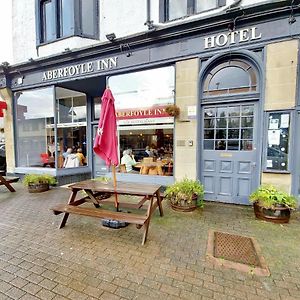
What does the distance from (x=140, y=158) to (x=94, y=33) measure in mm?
4285

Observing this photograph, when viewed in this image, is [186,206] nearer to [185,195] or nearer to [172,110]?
[185,195]

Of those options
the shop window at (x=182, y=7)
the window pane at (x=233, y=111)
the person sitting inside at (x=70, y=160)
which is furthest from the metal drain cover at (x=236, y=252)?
the person sitting inside at (x=70, y=160)

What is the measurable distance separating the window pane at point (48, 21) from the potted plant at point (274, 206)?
8.16 m

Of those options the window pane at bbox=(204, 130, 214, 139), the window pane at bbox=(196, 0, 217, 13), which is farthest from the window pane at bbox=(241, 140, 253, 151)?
the window pane at bbox=(196, 0, 217, 13)

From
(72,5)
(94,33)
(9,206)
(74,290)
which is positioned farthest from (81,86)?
(74,290)

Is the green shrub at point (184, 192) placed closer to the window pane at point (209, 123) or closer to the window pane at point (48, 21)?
the window pane at point (209, 123)

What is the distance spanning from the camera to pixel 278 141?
4.68 m

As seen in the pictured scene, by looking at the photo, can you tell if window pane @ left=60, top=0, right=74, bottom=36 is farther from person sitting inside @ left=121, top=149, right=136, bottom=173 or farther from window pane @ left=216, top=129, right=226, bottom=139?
window pane @ left=216, top=129, right=226, bottom=139

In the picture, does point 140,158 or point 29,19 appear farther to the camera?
point 29,19

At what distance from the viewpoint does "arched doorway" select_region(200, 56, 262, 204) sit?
4992 millimetres

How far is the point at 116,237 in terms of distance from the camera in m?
3.56

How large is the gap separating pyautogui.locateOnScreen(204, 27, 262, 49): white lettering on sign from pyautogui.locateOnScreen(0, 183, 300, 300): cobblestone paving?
3.92 metres

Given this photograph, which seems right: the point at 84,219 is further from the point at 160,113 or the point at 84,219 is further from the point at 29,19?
the point at 29,19

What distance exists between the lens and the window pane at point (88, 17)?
6777 millimetres
